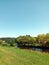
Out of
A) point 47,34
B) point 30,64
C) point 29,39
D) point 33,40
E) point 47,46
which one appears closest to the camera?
point 30,64

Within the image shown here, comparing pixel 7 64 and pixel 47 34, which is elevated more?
pixel 47 34

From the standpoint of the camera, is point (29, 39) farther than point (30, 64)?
Yes

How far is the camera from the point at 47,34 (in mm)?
87938

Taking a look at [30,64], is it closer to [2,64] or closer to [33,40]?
[2,64]

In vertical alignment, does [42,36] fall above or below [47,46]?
above

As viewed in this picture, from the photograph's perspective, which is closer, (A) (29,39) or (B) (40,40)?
(B) (40,40)

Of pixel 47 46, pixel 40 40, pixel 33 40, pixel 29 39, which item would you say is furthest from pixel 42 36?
pixel 29 39

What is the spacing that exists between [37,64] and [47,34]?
7083 centimetres

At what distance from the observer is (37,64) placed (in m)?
18.4

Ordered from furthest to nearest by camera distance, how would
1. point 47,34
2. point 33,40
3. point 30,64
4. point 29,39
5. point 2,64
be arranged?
point 29,39 < point 33,40 < point 47,34 < point 30,64 < point 2,64

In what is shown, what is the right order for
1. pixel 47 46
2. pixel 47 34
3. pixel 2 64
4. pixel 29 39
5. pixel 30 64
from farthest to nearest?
1. pixel 29 39
2. pixel 47 34
3. pixel 47 46
4. pixel 30 64
5. pixel 2 64

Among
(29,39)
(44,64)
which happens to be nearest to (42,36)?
(29,39)

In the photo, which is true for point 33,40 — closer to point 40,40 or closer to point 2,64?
point 40,40

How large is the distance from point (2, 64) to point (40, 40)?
73.8 metres
